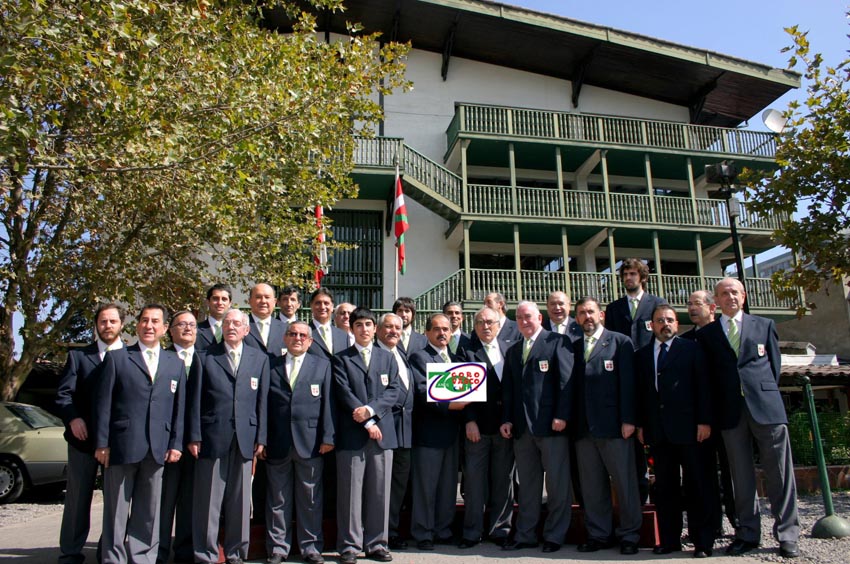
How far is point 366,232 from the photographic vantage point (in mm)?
18766

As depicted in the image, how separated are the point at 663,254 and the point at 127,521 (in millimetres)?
19711

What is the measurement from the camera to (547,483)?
223 inches

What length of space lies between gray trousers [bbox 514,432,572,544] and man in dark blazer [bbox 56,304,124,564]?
3.61 metres

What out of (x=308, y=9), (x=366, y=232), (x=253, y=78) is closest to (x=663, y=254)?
(x=366, y=232)

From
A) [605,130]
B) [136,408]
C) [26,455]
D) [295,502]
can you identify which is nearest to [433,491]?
[295,502]

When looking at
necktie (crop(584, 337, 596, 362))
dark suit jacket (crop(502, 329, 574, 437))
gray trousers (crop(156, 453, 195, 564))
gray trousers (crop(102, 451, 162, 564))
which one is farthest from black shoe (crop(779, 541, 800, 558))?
gray trousers (crop(102, 451, 162, 564))

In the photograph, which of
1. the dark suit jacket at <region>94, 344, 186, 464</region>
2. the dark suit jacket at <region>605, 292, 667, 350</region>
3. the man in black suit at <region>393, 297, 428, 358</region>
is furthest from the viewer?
the man in black suit at <region>393, 297, 428, 358</region>

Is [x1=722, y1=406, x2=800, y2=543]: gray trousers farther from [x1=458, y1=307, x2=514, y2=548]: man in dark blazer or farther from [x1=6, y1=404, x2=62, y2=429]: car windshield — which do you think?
[x1=6, y1=404, x2=62, y2=429]: car windshield

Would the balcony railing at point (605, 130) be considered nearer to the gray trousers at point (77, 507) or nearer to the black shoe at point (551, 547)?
the black shoe at point (551, 547)

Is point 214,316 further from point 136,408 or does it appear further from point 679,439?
point 679,439

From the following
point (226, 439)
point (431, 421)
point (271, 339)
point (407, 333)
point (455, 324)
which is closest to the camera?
point (226, 439)

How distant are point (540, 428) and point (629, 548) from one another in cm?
118

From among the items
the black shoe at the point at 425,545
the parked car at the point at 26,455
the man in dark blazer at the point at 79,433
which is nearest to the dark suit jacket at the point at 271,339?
the man in dark blazer at the point at 79,433

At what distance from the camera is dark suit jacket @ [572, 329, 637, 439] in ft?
17.9
